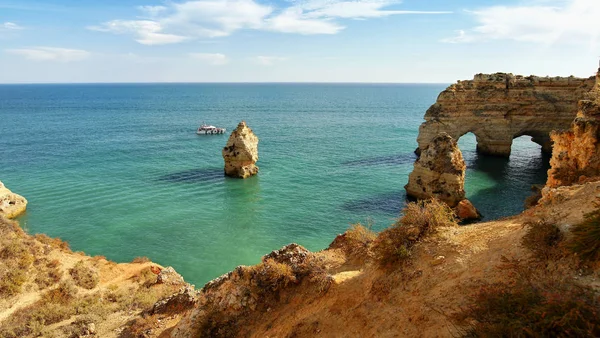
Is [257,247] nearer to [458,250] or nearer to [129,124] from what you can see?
[458,250]

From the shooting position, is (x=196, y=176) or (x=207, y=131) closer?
(x=196, y=176)

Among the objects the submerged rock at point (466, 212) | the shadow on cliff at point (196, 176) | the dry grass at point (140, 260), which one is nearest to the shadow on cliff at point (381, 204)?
the submerged rock at point (466, 212)

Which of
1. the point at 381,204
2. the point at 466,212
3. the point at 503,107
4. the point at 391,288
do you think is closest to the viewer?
the point at 391,288

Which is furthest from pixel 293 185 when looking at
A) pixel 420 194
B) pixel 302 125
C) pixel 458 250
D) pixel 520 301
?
pixel 302 125

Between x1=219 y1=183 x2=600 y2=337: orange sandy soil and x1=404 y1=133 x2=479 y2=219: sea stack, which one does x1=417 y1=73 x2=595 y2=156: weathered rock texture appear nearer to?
x1=404 y1=133 x2=479 y2=219: sea stack

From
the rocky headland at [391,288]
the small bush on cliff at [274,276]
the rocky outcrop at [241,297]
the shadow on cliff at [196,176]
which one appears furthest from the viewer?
the shadow on cliff at [196,176]

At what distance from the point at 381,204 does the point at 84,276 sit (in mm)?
21113

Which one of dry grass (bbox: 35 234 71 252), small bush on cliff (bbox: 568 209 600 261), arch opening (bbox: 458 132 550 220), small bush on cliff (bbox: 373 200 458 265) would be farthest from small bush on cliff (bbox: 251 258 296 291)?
arch opening (bbox: 458 132 550 220)

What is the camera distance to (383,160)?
47094 millimetres

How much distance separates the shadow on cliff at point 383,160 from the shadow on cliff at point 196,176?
48.6 feet

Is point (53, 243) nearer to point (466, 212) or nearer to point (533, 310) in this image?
point (533, 310)

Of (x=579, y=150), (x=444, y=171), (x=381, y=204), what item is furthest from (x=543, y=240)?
(x=381, y=204)

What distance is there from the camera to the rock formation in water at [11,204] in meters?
28.9

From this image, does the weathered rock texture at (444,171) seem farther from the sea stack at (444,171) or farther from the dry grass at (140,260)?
the dry grass at (140,260)
